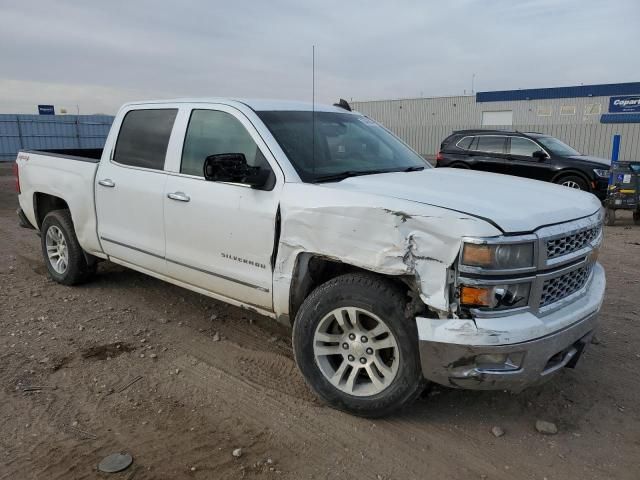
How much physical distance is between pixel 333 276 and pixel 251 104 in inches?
59.0

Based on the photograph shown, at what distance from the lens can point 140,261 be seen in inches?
183

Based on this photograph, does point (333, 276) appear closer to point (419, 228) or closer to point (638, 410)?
point (419, 228)

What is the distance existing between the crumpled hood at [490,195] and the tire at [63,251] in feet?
11.0

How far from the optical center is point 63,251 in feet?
18.8

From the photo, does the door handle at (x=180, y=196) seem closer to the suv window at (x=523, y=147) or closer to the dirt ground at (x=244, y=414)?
the dirt ground at (x=244, y=414)

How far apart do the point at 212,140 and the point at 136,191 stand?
890mm

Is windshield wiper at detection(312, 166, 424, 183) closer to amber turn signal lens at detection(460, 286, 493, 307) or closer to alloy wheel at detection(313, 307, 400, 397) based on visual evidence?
alloy wheel at detection(313, 307, 400, 397)

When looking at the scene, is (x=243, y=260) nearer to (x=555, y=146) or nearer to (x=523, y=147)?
(x=523, y=147)

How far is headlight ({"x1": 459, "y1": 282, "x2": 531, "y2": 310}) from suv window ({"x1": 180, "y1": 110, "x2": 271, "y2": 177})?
1.73 meters

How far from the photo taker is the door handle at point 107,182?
4.75 metres

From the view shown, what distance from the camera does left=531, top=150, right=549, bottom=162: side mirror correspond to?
12.0m

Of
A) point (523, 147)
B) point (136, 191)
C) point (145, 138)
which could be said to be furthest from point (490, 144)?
point (136, 191)

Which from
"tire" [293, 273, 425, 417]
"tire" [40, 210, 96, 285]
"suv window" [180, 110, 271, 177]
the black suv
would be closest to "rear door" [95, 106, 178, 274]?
"suv window" [180, 110, 271, 177]

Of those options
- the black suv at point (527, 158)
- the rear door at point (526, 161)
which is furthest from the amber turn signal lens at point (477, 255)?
the rear door at point (526, 161)
